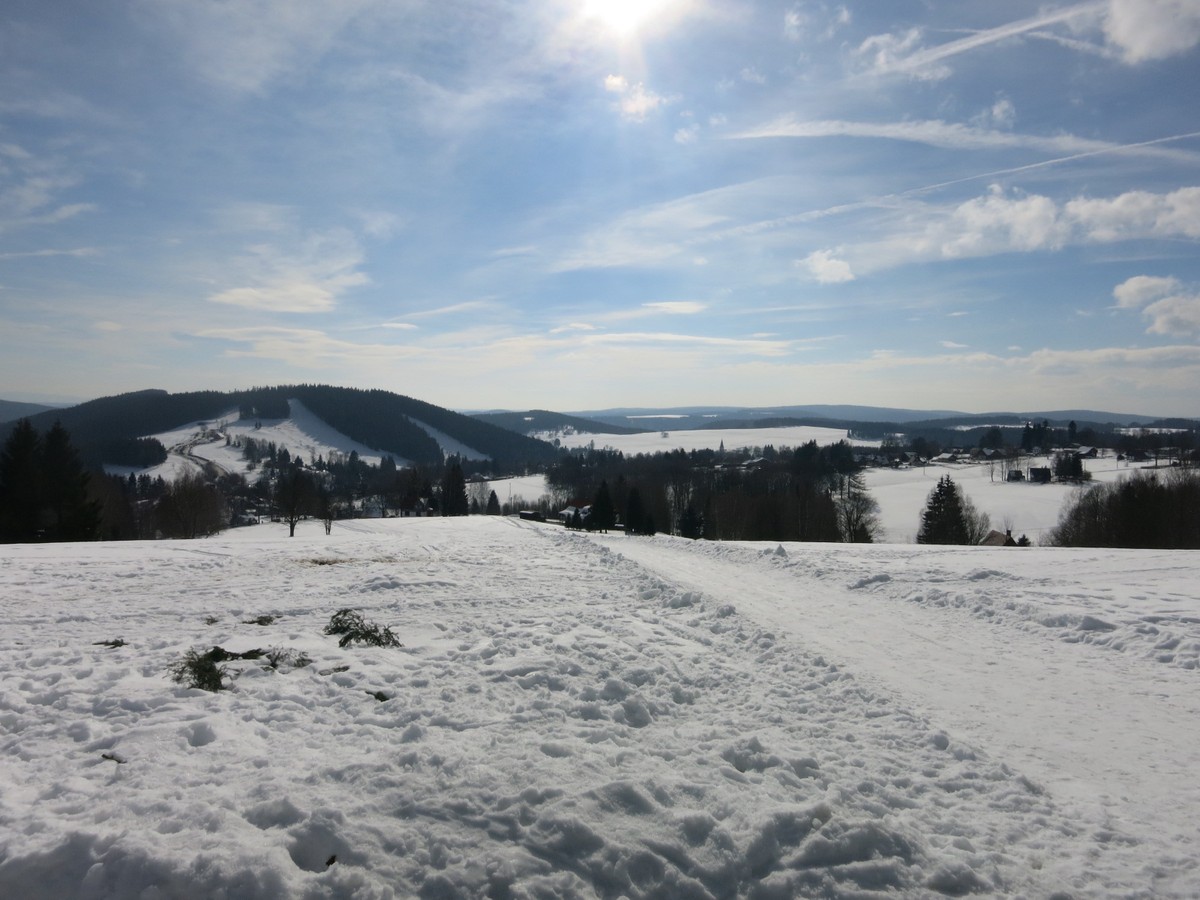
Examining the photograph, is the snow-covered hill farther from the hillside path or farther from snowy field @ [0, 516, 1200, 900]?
the hillside path

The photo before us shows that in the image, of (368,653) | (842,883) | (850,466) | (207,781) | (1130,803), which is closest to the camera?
(842,883)

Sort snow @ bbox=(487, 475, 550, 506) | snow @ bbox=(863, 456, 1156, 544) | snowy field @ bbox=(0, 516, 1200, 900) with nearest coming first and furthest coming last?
snowy field @ bbox=(0, 516, 1200, 900), snow @ bbox=(863, 456, 1156, 544), snow @ bbox=(487, 475, 550, 506)

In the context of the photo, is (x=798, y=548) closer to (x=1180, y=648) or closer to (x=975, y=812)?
(x=1180, y=648)

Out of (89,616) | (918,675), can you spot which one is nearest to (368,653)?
(89,616)

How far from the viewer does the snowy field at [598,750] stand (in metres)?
4.00

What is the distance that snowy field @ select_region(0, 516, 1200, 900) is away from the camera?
400 cm

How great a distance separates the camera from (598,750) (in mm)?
5617

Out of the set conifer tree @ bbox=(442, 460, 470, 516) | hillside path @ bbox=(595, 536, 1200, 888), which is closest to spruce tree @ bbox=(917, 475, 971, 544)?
hillside path @ bbox=(595, 536, 1200, 888)

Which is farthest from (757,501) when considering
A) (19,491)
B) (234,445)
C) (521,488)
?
(234,445)

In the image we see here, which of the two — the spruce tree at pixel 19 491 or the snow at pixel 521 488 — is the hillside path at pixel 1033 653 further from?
the snow at pixel 521 488

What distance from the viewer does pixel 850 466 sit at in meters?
99.3

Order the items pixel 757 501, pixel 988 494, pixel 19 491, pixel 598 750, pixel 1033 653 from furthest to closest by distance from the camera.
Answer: pixel 988 494
pixel 757 501
pixel 19 491
pixel 1033 653
pixel 598 750

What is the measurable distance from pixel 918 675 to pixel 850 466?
323 ft

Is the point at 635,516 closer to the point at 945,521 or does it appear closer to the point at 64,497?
the point at 945,521
